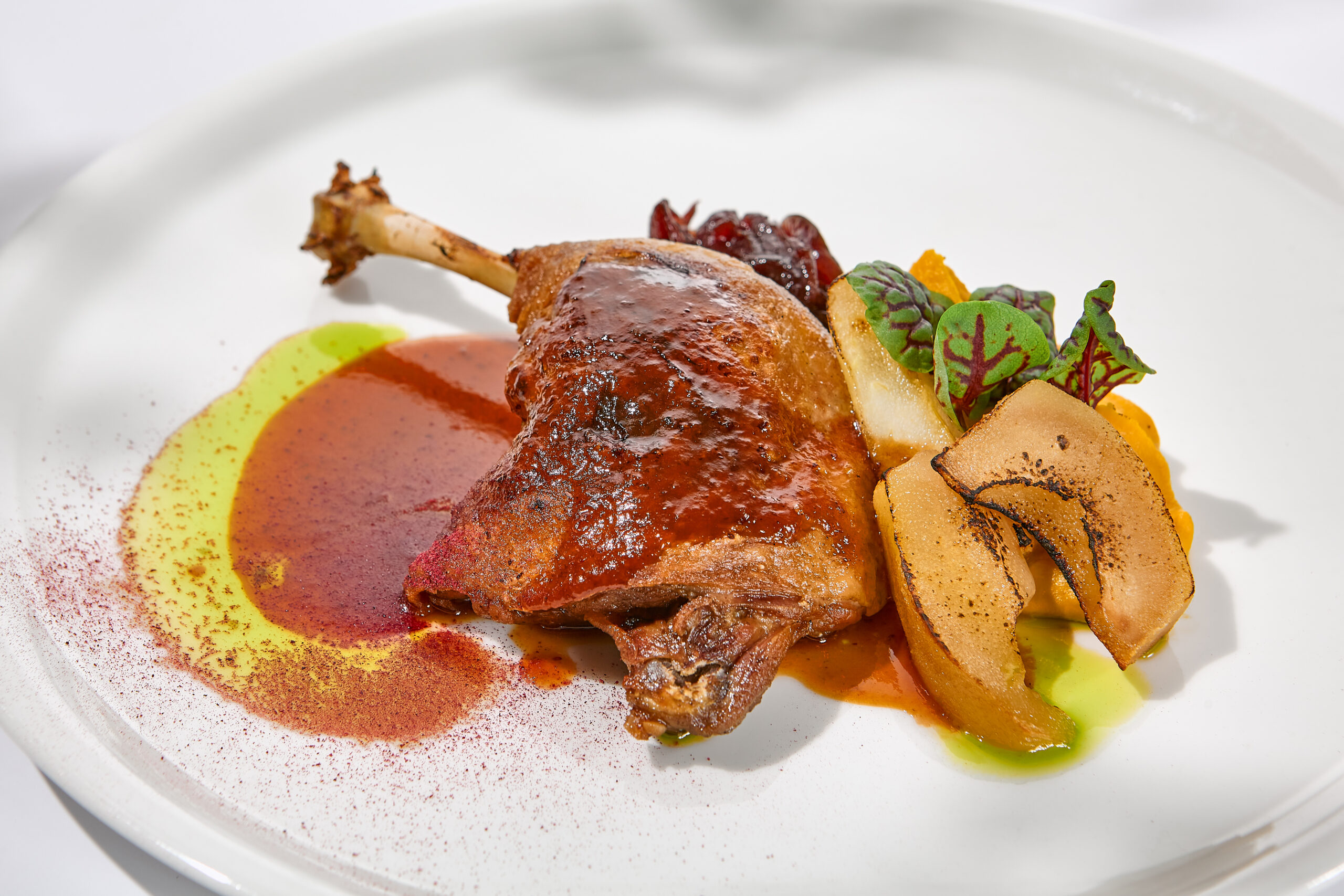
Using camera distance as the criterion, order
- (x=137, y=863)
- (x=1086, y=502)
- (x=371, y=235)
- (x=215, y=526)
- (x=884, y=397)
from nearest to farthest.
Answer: (x=137, y=863) → (x=1086, y=502) → (x=884, y=397) → (x=215, y=526) → (x=371, y=235)

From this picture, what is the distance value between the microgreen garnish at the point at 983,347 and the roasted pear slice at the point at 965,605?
25 cm

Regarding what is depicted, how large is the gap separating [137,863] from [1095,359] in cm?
260

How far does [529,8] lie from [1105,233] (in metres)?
2.78

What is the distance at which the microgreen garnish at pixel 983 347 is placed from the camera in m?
2.47

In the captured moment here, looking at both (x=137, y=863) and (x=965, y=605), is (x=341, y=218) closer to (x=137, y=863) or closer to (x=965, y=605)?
(x=137, y=863)

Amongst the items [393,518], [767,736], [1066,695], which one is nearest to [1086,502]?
[1066,695]

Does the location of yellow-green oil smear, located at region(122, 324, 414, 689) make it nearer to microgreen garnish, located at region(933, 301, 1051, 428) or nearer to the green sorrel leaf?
microgreen garnish, located at region(933, 301, 1051, 428)

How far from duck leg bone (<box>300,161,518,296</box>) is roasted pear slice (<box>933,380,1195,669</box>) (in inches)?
71.3

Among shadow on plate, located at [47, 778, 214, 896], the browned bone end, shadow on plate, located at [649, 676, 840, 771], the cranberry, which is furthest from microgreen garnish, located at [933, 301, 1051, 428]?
the browned bone end

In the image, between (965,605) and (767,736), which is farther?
(767,736)

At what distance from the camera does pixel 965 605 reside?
2.33m

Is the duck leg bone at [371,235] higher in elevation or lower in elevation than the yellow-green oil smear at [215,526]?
higher

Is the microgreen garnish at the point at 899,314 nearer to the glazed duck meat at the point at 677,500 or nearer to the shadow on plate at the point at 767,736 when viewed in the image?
the glazed duck meat at the point at 677,500

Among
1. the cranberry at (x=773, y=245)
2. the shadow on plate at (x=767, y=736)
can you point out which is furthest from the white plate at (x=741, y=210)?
the cranberry at (x=773, y=245)
